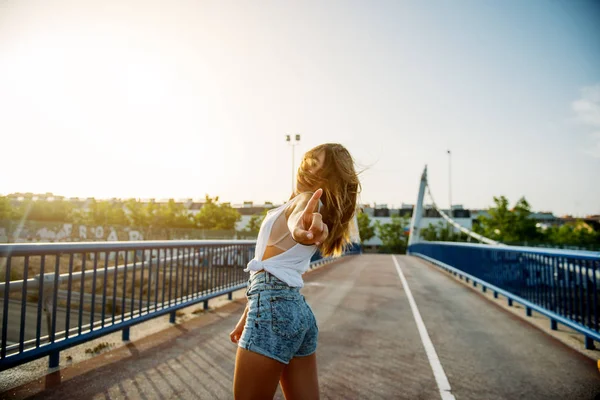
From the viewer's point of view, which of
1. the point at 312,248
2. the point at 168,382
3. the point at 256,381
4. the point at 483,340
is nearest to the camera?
the point at 256,381

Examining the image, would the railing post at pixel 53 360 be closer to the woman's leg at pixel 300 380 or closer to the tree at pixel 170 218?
the woman's leg at pixel 300 380

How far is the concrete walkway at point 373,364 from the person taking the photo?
154 inches

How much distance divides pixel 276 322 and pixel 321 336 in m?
4.62

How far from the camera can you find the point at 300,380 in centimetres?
197

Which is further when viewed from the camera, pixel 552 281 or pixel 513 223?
pixel 513 223

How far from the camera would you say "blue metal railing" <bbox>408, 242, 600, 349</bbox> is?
5418 mm

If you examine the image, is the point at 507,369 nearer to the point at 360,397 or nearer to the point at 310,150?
the point at 360,397

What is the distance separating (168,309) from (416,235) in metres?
56.6

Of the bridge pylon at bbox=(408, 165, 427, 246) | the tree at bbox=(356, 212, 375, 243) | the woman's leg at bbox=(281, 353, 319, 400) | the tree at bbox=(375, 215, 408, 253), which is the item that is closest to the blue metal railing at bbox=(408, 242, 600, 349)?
the woman's leg at bbox=(281, 353, 319, 400)

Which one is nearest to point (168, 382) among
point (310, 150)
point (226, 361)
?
point (226, 361)

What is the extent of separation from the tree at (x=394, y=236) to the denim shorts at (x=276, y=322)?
8657 centimetres

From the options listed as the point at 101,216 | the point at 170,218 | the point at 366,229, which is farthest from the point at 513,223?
the point at 101,216

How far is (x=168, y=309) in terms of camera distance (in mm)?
6445

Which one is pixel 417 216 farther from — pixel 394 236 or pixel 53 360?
pixel 53 360
